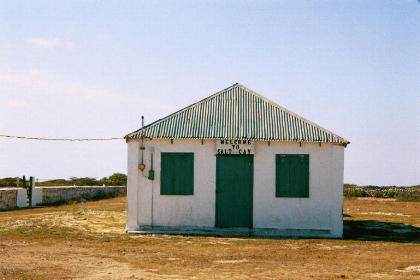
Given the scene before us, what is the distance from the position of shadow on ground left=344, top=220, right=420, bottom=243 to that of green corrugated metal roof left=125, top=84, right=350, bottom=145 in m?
3.09

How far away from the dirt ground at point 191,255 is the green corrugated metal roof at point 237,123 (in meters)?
3.23

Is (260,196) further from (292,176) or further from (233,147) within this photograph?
(233,147)

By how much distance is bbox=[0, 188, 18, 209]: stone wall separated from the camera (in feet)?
81.2

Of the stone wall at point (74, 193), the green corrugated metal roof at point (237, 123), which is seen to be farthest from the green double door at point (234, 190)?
the stone wall at point (74, 193)

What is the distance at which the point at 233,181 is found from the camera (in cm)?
1588

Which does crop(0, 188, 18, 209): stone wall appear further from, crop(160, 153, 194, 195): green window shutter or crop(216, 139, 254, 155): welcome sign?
crop(216, 139, 254, 155): welcome sign

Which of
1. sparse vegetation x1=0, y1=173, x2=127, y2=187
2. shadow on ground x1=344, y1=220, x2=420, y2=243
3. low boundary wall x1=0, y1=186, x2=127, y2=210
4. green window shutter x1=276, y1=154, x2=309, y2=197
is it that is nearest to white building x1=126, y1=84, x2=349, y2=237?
green window shutter x1=276, y1=154, x2=309, y2=197

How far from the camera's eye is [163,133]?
15.9 m

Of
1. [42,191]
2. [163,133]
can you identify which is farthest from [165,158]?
[42,191]

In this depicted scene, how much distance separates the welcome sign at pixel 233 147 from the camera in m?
15.8

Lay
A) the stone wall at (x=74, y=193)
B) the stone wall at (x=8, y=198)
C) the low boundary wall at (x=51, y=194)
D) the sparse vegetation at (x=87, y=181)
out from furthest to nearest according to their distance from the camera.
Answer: the sparse vegetation at (x=87, y=181) → the stone wall at (x=74, y=193) → the low boundary wall at (x=51, y=194) → the stone wall at (x=8, y=198)

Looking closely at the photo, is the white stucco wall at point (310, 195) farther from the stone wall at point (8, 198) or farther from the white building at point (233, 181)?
the stone wall at point (8, 198)

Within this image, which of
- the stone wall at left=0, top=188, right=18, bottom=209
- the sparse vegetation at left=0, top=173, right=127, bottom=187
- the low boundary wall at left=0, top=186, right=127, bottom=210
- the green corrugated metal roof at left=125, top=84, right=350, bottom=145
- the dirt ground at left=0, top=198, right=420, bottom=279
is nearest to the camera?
the dirt ground at left=0, top=198, right=420, bottom=279

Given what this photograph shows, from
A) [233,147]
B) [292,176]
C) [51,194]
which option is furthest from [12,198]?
[292,176]
